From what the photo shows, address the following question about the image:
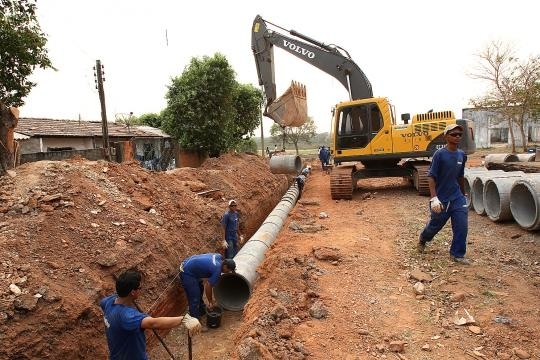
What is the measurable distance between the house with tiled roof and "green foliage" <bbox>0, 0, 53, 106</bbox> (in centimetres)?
395

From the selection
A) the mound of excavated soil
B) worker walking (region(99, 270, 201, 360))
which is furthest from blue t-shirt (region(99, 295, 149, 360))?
the mound of excavated soil

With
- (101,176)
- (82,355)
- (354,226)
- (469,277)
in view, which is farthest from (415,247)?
(101,176)

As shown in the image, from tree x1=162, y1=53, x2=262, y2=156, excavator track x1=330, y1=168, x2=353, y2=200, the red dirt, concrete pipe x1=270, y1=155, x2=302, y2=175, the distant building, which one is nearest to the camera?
the red dirt

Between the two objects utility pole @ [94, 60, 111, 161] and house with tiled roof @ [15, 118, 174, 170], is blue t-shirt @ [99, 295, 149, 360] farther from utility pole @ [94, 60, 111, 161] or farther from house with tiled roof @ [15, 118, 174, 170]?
utility pole @ [94, 60, 111, 161]

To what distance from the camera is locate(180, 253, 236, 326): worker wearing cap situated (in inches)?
233

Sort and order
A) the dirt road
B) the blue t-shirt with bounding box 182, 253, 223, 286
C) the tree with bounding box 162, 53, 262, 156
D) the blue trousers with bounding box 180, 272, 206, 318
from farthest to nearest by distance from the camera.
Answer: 1. the tree with bounding box 162, 53, 262, 156
2. the blue trousers with bounding box 180, 272, 206, 318
3. the blue t-shirt with bounding box 182, 253, 223, 286
4. the dirt road

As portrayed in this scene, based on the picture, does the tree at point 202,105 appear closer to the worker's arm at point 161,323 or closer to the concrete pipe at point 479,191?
the concrete pipe at point 479,191

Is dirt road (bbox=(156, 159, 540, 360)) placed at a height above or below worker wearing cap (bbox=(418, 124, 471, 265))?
below

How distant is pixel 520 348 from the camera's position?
3480 millimetres

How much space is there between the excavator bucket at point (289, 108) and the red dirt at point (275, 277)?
275 centimetres

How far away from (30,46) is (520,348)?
10.5 meters

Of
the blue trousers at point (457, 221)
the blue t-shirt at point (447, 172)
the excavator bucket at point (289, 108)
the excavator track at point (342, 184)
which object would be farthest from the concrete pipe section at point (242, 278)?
the excavator track at point (342, 184)

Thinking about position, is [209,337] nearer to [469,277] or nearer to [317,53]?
[469,277]

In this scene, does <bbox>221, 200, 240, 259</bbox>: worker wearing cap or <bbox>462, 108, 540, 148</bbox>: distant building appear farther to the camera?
<bbox>462, 108, 540, 148</bbox>: distant building
